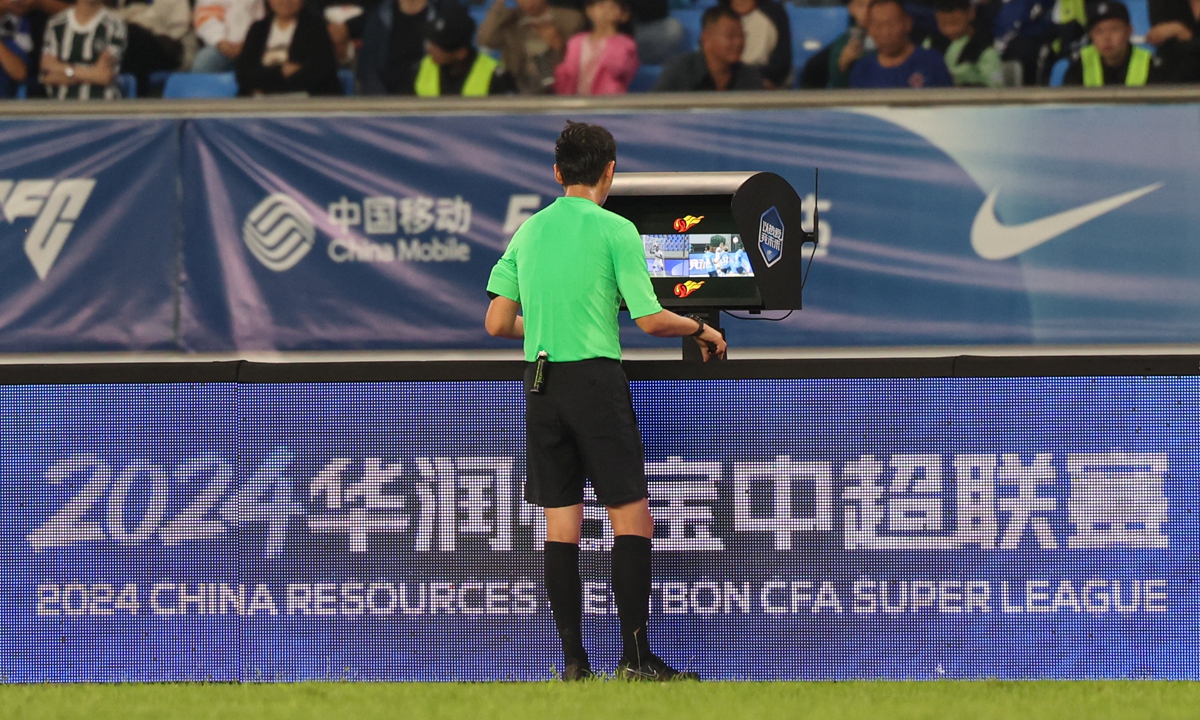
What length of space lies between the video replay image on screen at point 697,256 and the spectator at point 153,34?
17.5 feet

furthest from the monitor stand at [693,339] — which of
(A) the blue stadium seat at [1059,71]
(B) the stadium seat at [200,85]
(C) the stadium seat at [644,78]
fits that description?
(B) the stadium seat at [200,85]

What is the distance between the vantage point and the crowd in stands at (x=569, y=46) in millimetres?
8273

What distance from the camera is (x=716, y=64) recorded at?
8344mm

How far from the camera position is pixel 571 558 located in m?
3.82

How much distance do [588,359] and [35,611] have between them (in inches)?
70.3

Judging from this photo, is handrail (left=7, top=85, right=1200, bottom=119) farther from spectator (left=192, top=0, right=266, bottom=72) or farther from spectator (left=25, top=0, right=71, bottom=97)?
spectator (left=192, top=0, right=266, bottom=72)

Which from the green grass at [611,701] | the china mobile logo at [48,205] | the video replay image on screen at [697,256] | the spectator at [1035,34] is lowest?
the green grass at [611,701]

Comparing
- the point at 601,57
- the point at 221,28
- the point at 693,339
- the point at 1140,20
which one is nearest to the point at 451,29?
the point at 601,57

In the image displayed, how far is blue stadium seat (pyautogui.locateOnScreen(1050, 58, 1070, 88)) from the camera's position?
827 centimetres

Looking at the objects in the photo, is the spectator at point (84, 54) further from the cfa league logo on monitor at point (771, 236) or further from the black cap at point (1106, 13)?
the black cap at point (1106, 13)

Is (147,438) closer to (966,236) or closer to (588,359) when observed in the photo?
(588,359)

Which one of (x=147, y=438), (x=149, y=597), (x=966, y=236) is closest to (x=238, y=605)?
(x=149, y=597)

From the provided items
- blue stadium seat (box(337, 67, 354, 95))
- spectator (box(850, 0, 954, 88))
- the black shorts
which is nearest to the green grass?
the black shorts

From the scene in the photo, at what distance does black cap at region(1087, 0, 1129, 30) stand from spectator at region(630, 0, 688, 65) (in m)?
2.46
